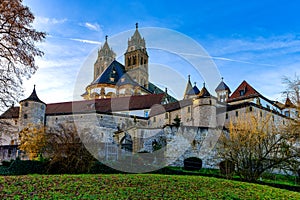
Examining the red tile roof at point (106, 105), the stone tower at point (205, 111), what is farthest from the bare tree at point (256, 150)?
the red tile roof at point (106, 105)

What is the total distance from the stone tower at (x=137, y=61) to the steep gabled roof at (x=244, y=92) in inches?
1119

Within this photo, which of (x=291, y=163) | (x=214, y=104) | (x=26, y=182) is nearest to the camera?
(x=26, y=182)

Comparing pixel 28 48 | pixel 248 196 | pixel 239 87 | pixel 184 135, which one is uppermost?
pixel 239 87

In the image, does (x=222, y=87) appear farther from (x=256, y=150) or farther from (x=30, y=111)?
(x=256, y=150)

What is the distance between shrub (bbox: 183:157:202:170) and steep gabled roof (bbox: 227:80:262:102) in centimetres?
1964

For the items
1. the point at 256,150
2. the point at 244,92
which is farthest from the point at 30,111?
the point at 256,150

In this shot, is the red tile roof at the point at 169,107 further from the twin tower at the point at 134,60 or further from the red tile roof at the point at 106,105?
the twin tower at the point at 134,60

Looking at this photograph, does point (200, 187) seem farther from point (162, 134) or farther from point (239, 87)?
point (239, 87)

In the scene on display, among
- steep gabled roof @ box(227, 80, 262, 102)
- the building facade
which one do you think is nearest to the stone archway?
the building facade

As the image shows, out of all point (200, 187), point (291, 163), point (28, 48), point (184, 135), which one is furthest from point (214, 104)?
point (28, 48)

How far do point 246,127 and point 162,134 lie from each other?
820cm

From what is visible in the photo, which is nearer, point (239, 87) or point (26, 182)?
point (26, 182)

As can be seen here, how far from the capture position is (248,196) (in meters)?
12.9

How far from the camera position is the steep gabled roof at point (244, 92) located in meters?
Answer: 42.2
